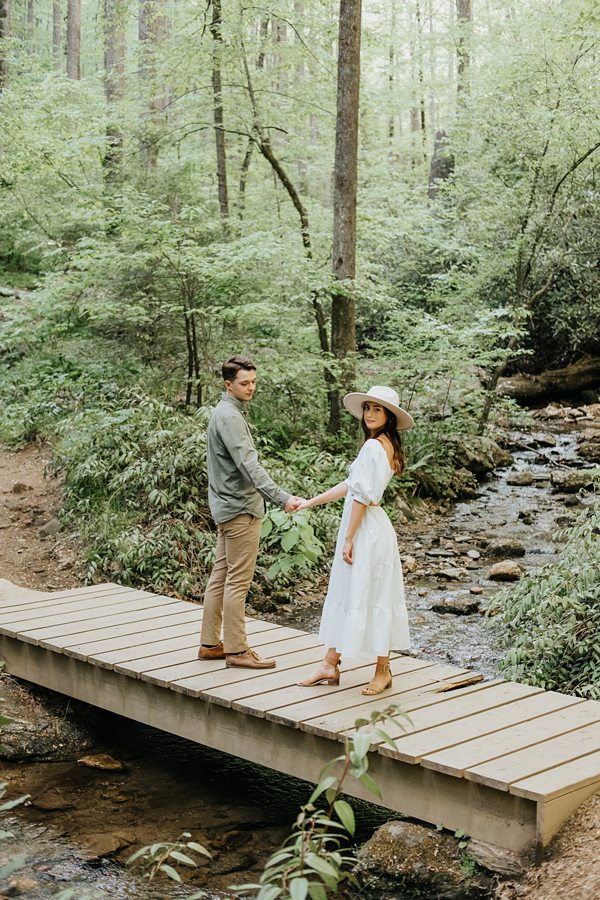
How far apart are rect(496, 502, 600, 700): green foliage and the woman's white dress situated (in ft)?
5.65

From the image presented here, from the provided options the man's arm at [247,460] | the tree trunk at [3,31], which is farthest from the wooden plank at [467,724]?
the tree trunk at [3,31]

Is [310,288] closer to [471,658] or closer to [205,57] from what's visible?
[205,57]

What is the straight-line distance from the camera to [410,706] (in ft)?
17.4

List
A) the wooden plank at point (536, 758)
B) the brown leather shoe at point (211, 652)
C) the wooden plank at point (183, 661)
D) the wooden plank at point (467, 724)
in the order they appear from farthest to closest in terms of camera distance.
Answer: the brown leather shoe at point (211, 652), the wooden plank at point (183, 661), the wooden plank at point (467, 724), the wooden plank at point (536, 758)

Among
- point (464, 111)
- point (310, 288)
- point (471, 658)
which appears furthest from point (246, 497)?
point (464, 111)

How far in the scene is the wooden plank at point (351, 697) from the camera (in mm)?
5129

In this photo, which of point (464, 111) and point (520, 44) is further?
point (464, 111)

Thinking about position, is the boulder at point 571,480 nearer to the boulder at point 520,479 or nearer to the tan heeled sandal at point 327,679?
the boulder at point 520,479

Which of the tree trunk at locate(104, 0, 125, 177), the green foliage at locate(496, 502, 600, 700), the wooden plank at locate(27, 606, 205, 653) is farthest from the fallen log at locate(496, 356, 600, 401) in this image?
the wooden plank at locate(27, 606, 205, 653)

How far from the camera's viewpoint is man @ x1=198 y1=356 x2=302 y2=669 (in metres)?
5.65

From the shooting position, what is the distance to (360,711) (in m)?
5.19

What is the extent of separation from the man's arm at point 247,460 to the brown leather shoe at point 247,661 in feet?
A: 3.59

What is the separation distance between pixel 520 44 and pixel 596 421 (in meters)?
7.29

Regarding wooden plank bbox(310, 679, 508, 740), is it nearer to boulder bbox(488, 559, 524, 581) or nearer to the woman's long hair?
the woman's long hair
